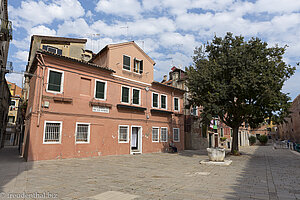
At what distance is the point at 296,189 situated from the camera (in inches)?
249

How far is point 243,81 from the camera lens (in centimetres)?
1473

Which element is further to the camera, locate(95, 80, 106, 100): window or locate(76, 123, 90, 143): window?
locate(95, 80, 106, 100): window

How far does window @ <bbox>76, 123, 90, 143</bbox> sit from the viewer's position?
14.4 m

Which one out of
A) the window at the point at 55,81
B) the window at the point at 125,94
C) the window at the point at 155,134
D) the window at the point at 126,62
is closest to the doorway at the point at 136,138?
the window at the point at 155,134

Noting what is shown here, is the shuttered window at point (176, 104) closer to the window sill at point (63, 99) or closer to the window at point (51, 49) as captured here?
the window sill at point (63, 99)

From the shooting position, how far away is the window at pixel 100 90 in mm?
15842

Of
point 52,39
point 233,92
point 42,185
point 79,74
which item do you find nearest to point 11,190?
point 42,185

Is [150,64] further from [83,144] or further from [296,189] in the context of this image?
[296,189]

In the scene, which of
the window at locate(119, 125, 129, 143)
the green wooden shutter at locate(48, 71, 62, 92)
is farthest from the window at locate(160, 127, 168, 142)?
the green wooden shutter at locate(48, 71, 62, 92)

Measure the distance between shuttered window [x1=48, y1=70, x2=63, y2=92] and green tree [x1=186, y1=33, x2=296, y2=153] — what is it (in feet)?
34.9

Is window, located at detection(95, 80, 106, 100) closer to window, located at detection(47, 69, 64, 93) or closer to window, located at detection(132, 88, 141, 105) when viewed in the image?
window, located at detection(47, 69, 64, 93)

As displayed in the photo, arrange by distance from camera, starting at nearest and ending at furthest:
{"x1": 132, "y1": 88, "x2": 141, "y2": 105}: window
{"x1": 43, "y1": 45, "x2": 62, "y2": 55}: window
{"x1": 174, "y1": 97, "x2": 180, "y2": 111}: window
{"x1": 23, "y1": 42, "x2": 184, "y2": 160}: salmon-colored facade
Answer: {"x1": 23, "y1": 42, "x2": 184, "y2": 160}: salmon-colored facade → {"x1": 132, "y1": 88, "x2": 141, "y2": 105}: window → {"x1": 43, "y1": 45, "x2": 62, "y2": 55}: window → {"x1": 174, "y1": 97, "x2": 180, "y2": 111}: window

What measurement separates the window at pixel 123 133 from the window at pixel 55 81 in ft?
19.6

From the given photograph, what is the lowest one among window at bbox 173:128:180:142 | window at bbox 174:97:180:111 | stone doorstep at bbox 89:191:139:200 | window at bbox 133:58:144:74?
stone doorstep at bbox 89:191:139:200
